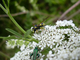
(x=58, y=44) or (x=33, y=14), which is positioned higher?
(x=33, y=14)

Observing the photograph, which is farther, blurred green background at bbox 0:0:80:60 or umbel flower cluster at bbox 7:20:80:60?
blurred green background at bbox 0:0:80:60

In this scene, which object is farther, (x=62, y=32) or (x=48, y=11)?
(x=48, y=11)

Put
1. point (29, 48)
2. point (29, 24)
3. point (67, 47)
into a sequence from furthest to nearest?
point (29, 24), point (29, 48), point (67, 47)

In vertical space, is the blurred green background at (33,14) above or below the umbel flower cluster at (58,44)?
above

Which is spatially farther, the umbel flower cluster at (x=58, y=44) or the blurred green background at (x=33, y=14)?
the blurred green background at (x=33, y=14)

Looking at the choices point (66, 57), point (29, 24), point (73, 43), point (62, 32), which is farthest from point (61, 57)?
point (29, 24)

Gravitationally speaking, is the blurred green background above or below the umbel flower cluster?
above

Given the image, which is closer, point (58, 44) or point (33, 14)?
point (58, 44)

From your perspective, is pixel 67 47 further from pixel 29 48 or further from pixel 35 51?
pixel 29 48
